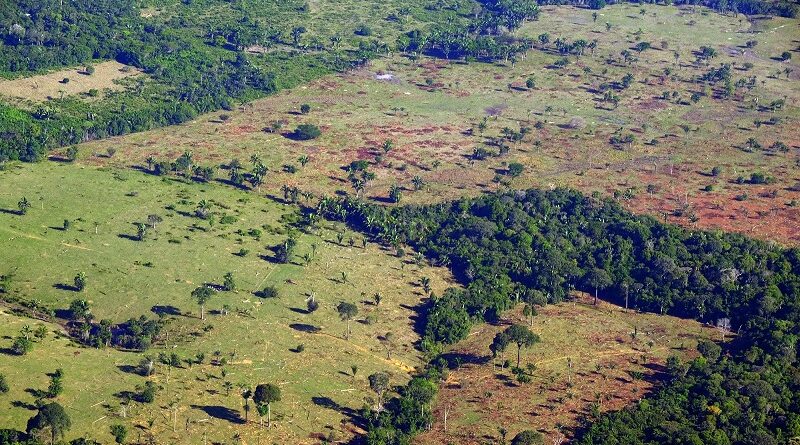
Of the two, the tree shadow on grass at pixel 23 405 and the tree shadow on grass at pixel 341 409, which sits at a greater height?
the tree shadow on grass at pixel 23 405

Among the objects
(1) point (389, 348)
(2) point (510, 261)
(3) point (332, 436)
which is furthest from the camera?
(2) point (510, 261)

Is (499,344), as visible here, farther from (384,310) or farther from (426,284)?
(426,284)

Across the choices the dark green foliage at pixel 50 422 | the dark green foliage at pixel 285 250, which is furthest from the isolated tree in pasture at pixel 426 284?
the dark green foliage at pixel 50 422

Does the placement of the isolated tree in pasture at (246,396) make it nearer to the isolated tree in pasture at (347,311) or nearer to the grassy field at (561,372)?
the grassy field at (561,372)

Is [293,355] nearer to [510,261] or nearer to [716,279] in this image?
[510,261]

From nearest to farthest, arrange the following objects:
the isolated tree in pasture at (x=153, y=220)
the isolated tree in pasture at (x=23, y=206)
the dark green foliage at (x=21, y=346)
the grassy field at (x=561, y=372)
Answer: the grassy field at (x=561, y=372), the dark green foliage at (x=21, y=346), the isolated tree in pasture at (x=23, y=206), the isolated tree in pasture at (x=153, y=220)

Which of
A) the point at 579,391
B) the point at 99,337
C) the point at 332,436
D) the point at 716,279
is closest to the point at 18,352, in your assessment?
the point at 99,337

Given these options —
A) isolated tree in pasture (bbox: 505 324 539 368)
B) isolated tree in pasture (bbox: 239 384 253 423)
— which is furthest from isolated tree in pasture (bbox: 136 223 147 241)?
isolated tree in pasture (bbox: 505 324 539 368)
